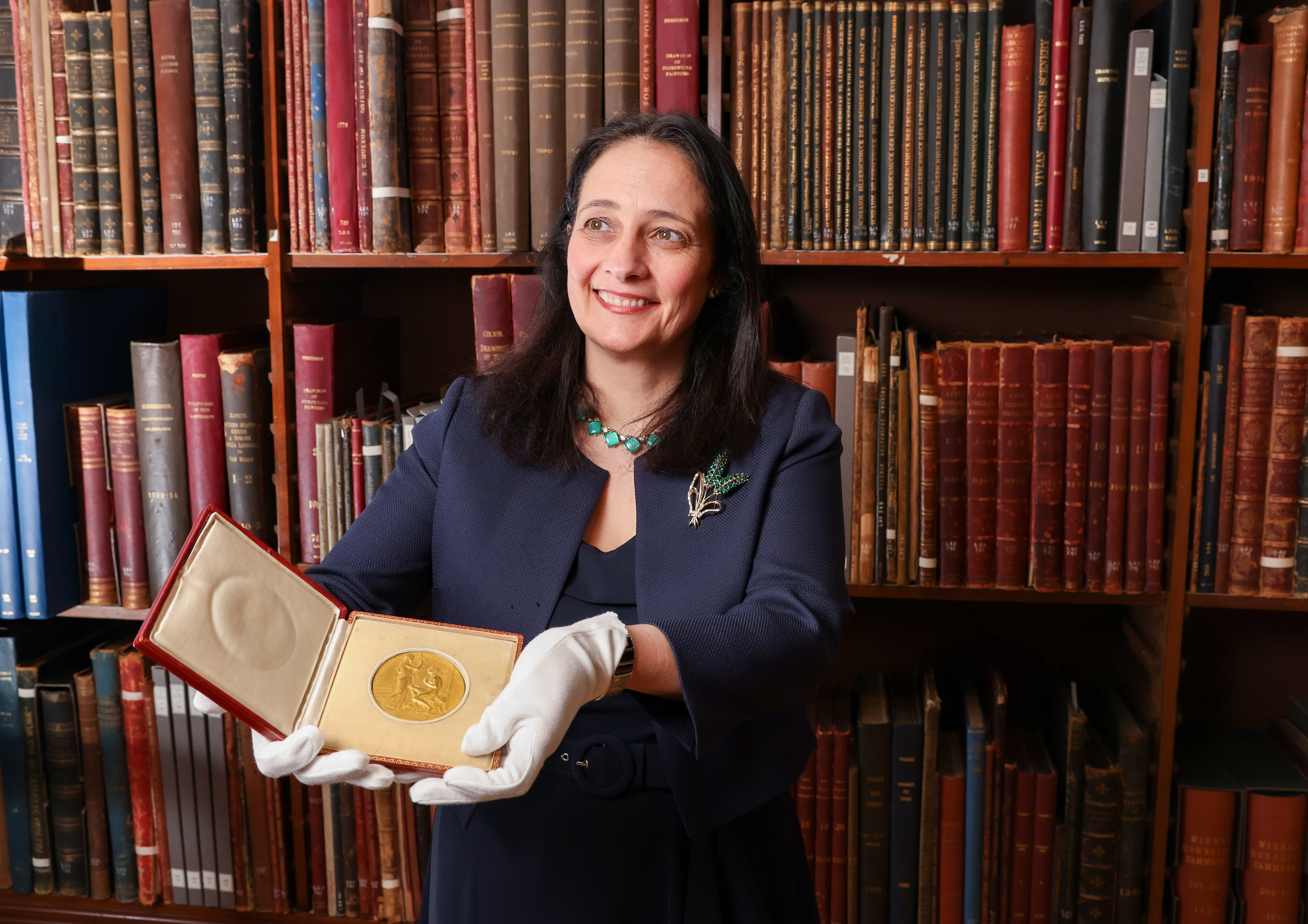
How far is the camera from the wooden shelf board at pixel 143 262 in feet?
5.55

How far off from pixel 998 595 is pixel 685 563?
0.76 metres

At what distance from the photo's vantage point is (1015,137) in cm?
154

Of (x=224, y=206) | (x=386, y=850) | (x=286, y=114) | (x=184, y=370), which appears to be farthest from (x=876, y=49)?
(x=386, y=850)

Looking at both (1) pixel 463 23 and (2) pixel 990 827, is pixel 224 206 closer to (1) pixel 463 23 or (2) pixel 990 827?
(1) pixel 463 23

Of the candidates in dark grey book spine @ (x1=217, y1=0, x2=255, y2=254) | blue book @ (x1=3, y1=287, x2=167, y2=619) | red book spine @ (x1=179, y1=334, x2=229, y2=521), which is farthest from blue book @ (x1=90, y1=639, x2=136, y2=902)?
dark grey book spine @ (x1=217, y1=0, x2=255, y2=254)

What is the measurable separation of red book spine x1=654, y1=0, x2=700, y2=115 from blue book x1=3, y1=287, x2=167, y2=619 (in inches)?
41.7

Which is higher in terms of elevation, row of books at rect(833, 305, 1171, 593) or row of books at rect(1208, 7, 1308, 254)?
row of books at rect(1208, 7, 1308, 254)

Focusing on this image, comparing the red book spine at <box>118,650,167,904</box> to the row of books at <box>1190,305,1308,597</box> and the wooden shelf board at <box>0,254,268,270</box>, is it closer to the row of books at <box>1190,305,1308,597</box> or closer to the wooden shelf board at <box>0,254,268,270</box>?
the wooden shelf board at <box>0,254,268,270</box>

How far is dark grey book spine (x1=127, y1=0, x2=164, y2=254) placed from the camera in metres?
1.66

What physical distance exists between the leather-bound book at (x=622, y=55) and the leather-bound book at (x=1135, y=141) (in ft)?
1.88

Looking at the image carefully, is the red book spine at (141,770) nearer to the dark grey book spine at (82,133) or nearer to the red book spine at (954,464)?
the dark grey book spine at (82,133)

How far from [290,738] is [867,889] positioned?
1209 millimetres

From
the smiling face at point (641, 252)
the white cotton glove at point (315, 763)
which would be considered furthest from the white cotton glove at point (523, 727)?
the smiling face at point (641, 252)

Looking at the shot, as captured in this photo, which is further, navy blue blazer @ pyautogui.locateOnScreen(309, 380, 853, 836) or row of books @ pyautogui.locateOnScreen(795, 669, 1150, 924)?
row of books @ pyautogui.locateOnScreen(795, 669, 1150, 924)
